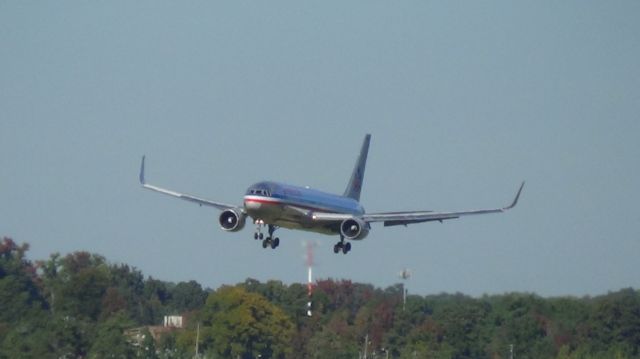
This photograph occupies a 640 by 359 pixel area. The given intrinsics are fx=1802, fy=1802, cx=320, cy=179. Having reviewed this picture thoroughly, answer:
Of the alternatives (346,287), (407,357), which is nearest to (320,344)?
(407,357)

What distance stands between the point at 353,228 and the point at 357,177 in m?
15.0

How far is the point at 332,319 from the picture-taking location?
5910 inches

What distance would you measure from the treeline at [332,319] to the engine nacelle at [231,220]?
13.0 m

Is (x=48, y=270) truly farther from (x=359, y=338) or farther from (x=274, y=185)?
(x=274, y=185)

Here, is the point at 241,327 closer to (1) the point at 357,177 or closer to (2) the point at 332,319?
(2) the point at 332,319

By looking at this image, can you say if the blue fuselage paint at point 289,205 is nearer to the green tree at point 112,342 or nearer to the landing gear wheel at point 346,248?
the landing gear wheel at point 346,248

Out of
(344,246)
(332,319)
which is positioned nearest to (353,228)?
(344,246)

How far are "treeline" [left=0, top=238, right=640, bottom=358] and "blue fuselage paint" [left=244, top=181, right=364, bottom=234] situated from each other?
15525 mm

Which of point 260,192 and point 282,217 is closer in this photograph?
point 260,192

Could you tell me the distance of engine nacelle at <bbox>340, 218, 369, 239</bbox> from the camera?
10200 centimetres

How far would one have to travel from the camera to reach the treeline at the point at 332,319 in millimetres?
126125

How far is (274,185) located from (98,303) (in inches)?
1270

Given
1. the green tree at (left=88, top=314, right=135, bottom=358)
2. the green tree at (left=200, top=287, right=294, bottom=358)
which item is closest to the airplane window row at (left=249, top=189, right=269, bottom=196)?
the green tree at (left=88, top=314, right=135, bottom=358)

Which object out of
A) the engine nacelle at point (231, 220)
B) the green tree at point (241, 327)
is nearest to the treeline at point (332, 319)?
the green tree at point (241, 327)
